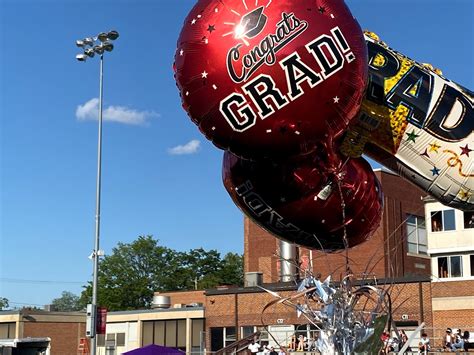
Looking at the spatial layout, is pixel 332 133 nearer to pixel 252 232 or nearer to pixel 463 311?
pixel 463 311

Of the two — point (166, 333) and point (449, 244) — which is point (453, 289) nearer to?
point (449, 244)

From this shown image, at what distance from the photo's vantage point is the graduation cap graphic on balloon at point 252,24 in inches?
193

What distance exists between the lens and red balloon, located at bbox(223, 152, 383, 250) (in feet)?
18.9

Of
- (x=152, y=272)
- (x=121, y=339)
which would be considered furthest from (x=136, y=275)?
(x=121, y=339)

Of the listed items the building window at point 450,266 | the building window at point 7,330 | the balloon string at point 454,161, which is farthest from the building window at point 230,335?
the balloon string at point 454,161

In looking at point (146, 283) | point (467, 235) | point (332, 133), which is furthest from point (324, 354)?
point (146, 283)

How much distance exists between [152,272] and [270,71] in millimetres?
71420

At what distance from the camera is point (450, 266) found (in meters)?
27.3

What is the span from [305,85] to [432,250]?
24550 mm

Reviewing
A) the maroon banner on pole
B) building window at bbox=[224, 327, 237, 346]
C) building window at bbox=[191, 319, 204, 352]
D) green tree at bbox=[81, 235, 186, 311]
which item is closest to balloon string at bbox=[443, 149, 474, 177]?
the maroon banner on pole

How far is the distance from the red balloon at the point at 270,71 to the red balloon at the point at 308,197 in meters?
0.66

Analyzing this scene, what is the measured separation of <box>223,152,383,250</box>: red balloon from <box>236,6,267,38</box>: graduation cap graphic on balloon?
1135 millimetres

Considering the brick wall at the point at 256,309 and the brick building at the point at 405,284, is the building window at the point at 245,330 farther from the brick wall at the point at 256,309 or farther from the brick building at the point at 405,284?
the brick wall at the point at 256,309

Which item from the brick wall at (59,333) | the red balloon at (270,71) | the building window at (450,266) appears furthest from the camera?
the brick wall at (59,333)
